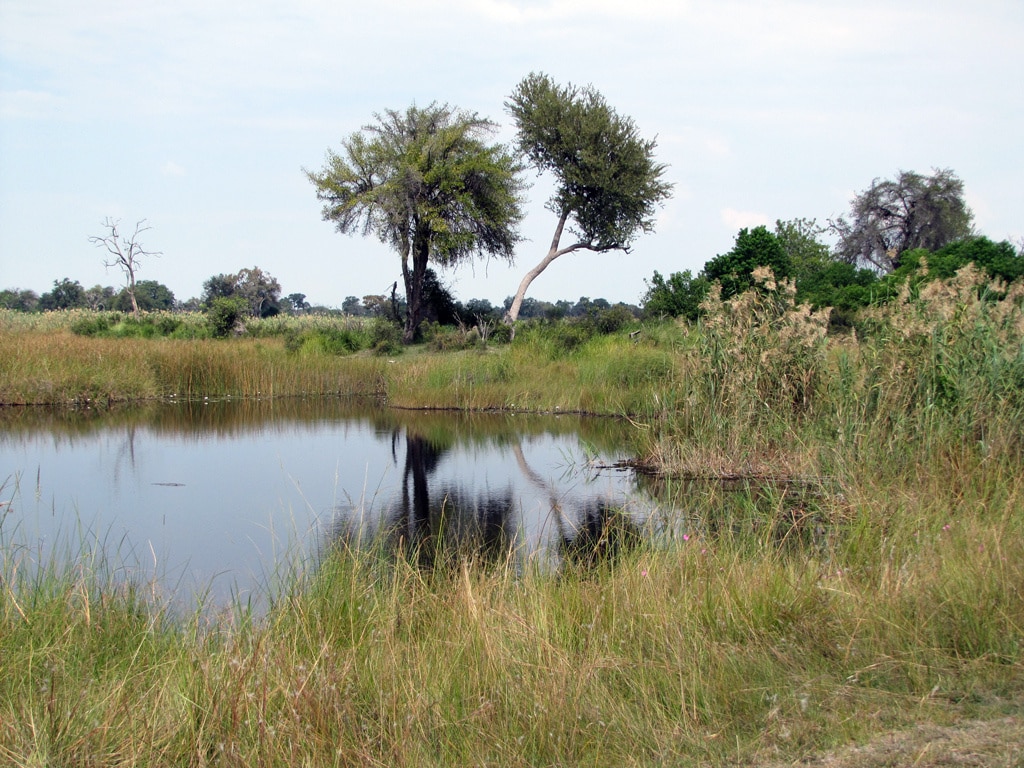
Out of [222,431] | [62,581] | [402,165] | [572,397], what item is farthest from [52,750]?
[402,165]

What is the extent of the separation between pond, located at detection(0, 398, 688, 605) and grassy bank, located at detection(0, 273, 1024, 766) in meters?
0.55

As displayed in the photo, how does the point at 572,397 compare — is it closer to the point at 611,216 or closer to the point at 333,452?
the point at 333,452

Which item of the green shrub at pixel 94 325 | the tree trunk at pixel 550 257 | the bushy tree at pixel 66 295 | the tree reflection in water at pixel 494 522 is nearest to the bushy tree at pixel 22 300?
the bushy tree at pixel 66 295

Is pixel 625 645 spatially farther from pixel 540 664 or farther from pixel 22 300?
pixel 22 300

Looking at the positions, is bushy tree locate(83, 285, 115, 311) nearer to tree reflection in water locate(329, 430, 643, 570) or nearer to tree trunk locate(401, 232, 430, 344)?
tree trunk locate(401, 232, 430, 344)

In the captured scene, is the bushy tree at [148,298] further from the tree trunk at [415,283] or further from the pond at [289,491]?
the pond at [289,491]

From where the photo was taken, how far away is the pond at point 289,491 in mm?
6715

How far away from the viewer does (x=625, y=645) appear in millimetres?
4043

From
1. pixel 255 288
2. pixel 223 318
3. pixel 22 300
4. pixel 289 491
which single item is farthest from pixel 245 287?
pixel 289 491

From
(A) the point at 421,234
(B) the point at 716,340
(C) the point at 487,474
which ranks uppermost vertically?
(A) the point at 421,234

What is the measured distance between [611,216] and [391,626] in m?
28.2

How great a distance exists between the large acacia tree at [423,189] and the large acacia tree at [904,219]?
57.0ft

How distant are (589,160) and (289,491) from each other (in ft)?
72.1

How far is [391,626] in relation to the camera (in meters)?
4.23
